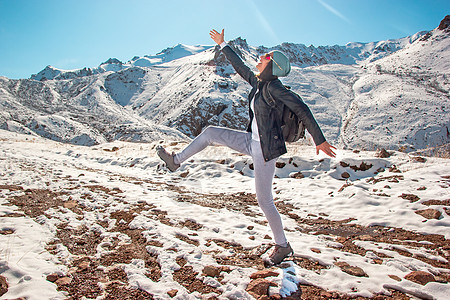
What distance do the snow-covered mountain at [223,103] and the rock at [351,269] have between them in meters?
17.9

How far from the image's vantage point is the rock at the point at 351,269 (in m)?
2.67

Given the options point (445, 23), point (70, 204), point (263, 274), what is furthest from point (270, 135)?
point (445, 23)

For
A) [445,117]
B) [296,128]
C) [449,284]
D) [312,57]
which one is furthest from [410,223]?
[312,57]

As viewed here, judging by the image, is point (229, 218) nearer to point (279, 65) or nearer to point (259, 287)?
point (259, 287)

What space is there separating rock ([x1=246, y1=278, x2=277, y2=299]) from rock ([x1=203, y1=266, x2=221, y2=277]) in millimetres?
402

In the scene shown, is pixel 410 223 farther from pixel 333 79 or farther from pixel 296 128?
pixel 333 79

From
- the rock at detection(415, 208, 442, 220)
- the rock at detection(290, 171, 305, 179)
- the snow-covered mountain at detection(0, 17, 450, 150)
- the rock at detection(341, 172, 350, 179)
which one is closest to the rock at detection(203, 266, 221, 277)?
the rock at detection(415, 208, 442, 220)

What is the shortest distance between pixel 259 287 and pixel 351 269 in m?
1.23

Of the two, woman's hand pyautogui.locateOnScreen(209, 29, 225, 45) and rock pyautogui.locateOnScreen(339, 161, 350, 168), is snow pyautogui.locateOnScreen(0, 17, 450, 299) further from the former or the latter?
woman's hand pyautogui.locateOnScreen(209, 29, 225, 45)

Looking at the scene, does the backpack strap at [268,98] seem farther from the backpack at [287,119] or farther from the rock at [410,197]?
the rock at [410,197]

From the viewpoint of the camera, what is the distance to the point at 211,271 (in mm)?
2635

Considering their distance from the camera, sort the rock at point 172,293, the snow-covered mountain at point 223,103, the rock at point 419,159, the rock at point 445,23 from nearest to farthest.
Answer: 1. the rock at point 172,293
2. the rock at point 419,159
3. the snow-covered mountain at point 223,103
4. the rock at point 445,23

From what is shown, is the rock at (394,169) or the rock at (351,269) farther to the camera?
the rock at (394,169)

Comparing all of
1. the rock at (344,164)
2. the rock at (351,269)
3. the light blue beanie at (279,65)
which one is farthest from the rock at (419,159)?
the light blue beanie at (279,65)
